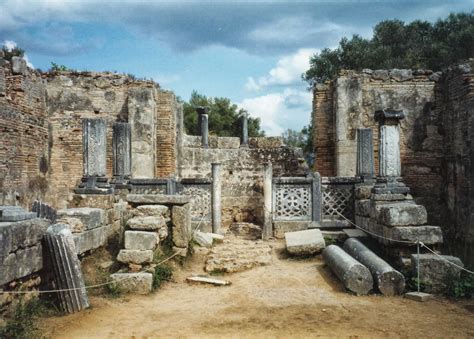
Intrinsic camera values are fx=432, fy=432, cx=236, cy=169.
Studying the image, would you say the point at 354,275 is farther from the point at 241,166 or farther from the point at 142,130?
the point at 241,166

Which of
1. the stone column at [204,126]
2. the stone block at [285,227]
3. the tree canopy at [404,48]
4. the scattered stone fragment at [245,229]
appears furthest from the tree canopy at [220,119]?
the stone block at [285,227]

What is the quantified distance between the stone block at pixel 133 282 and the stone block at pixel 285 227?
4.61m

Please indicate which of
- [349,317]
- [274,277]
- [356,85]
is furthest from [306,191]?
[349,317]

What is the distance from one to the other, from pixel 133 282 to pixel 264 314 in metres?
2.05

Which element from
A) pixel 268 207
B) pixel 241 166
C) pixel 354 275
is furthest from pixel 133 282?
pixel 241 166

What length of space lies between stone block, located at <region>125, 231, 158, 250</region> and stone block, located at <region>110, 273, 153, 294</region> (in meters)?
0.51

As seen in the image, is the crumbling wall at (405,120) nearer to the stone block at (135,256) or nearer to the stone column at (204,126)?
the stone column at (204,126)

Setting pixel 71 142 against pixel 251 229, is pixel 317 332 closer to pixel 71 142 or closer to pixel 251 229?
pixel 251 229

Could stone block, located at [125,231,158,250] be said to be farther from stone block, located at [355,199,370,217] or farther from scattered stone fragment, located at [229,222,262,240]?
scattered stone fragment, located at [229,222,262,240]

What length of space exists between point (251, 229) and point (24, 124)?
7414 mm

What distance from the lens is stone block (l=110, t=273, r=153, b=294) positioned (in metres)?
6.22

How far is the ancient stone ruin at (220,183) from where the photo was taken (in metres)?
6.35

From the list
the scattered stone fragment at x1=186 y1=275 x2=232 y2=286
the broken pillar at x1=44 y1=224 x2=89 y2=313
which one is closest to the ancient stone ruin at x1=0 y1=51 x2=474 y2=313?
the broken pillar at x1=44 y1=224 x2=89 y2=313

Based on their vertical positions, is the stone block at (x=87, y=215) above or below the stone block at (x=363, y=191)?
below
